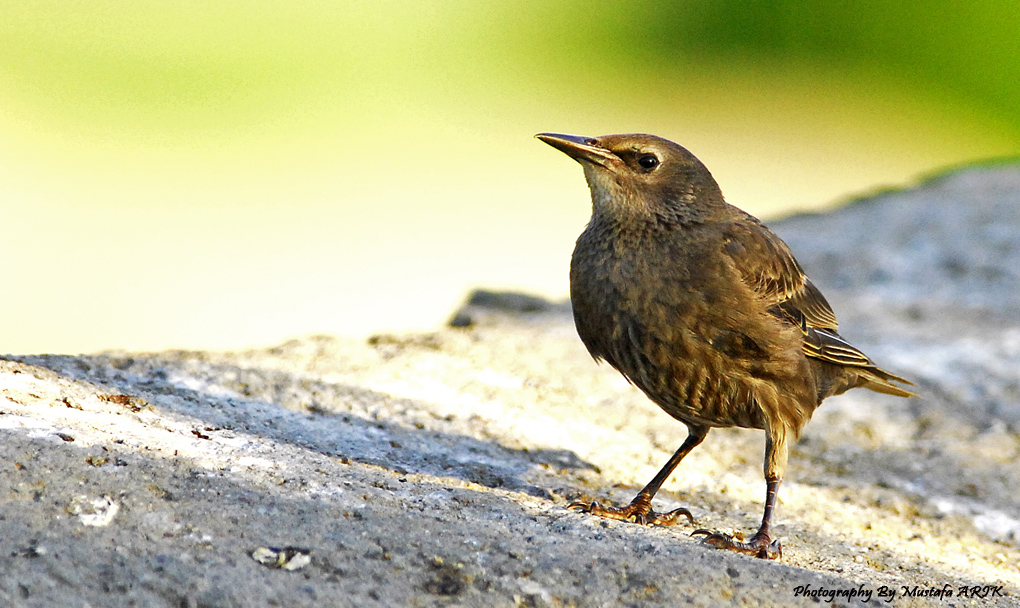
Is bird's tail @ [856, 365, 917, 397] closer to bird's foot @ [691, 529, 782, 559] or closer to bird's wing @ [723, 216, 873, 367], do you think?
bird's wing @ [723, 216, 873, 367]

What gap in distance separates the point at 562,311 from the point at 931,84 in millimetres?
12110

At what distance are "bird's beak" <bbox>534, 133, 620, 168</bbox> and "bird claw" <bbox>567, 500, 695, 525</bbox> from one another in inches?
52.2

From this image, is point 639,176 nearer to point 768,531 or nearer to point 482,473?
point 482,473

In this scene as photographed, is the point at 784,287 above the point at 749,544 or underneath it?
above

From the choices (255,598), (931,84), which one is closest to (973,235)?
(255,598)

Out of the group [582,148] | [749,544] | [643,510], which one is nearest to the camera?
[749,544]

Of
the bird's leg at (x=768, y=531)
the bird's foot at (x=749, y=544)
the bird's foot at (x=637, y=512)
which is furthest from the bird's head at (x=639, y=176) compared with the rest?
the bird's foot at (x=749, y=544)

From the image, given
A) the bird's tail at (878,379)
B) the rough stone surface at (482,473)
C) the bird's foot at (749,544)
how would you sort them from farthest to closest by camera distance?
the bird's tail at (878,379), the bird's foot at (749,544), the rough stone surface at (482,473)

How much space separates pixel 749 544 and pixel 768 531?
0.83ft

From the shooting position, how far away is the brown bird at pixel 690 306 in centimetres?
418

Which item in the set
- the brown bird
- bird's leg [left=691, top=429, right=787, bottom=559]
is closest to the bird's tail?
the brown bird

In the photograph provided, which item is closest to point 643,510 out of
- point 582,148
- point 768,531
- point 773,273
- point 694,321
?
point 768,531

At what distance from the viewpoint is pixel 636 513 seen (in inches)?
166

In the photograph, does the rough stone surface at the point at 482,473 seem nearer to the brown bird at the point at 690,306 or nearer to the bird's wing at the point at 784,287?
the brown bird at the point at 690,306
